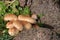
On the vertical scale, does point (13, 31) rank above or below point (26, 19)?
below

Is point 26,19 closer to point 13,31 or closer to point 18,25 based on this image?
point 18,25

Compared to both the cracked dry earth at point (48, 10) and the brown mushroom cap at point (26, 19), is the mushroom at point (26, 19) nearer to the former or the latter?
the brown mushroom cap at point (26, 19)

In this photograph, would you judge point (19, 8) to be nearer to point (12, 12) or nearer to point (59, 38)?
point (12, 12)


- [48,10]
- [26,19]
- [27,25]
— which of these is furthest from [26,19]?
[48,10]

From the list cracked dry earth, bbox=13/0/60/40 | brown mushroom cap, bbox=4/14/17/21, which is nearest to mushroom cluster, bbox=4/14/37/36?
brown mushroom cap, bbox=4/14/17/21

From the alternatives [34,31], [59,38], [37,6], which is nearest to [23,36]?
[34,31]

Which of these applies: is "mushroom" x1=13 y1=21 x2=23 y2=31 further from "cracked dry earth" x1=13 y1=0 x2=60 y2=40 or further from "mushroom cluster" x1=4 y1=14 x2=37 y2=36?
"cracked dry earth" x1=13 y1=0 x2=60 y2=40

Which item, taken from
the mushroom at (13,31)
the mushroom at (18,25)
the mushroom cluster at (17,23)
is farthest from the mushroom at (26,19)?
the mushroom at (13,31)

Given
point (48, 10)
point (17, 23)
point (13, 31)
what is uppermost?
point (48, 10)
